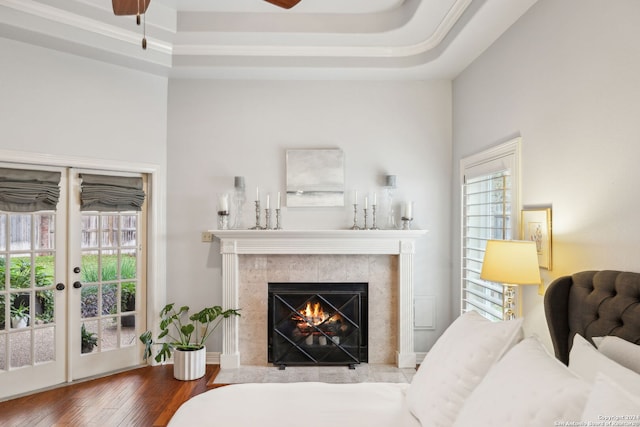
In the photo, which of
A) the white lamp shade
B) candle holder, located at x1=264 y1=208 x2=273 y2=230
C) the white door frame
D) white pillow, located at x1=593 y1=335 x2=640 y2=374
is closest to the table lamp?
the white lamp shade

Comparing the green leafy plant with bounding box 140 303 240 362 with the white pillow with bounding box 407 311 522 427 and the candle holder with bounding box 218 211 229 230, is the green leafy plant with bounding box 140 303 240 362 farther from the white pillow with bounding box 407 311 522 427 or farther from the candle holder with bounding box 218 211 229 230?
the white pillow with bounding box 407 311 522 427

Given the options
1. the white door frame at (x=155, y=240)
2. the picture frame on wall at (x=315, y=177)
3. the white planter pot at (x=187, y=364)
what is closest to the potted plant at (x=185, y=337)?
the white planter pot at (x=187, y=364)

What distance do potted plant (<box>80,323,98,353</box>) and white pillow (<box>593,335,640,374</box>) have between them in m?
3.99

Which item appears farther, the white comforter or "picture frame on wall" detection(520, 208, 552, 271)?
"picture frame on wall" detection(520, 208, 552, 271)

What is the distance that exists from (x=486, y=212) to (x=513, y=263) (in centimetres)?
119

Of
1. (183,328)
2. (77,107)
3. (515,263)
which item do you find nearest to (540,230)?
(515,263)

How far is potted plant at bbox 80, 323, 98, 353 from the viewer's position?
387cm

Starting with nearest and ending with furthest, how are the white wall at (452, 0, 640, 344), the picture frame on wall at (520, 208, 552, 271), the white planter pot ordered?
the white wall at (452, 0, 640, 344) → the picture frame on wall at (520, 208, 552, 271) → the white planter pot

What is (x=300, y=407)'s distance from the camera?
182cm

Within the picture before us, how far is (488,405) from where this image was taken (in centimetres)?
127

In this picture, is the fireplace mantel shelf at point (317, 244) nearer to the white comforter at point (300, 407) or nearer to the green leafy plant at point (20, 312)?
the green leafy plant at point (20, 312)

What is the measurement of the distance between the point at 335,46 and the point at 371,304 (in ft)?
8.34

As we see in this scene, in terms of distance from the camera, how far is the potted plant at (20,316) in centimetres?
351

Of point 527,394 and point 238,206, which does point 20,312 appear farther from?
point 527,394
